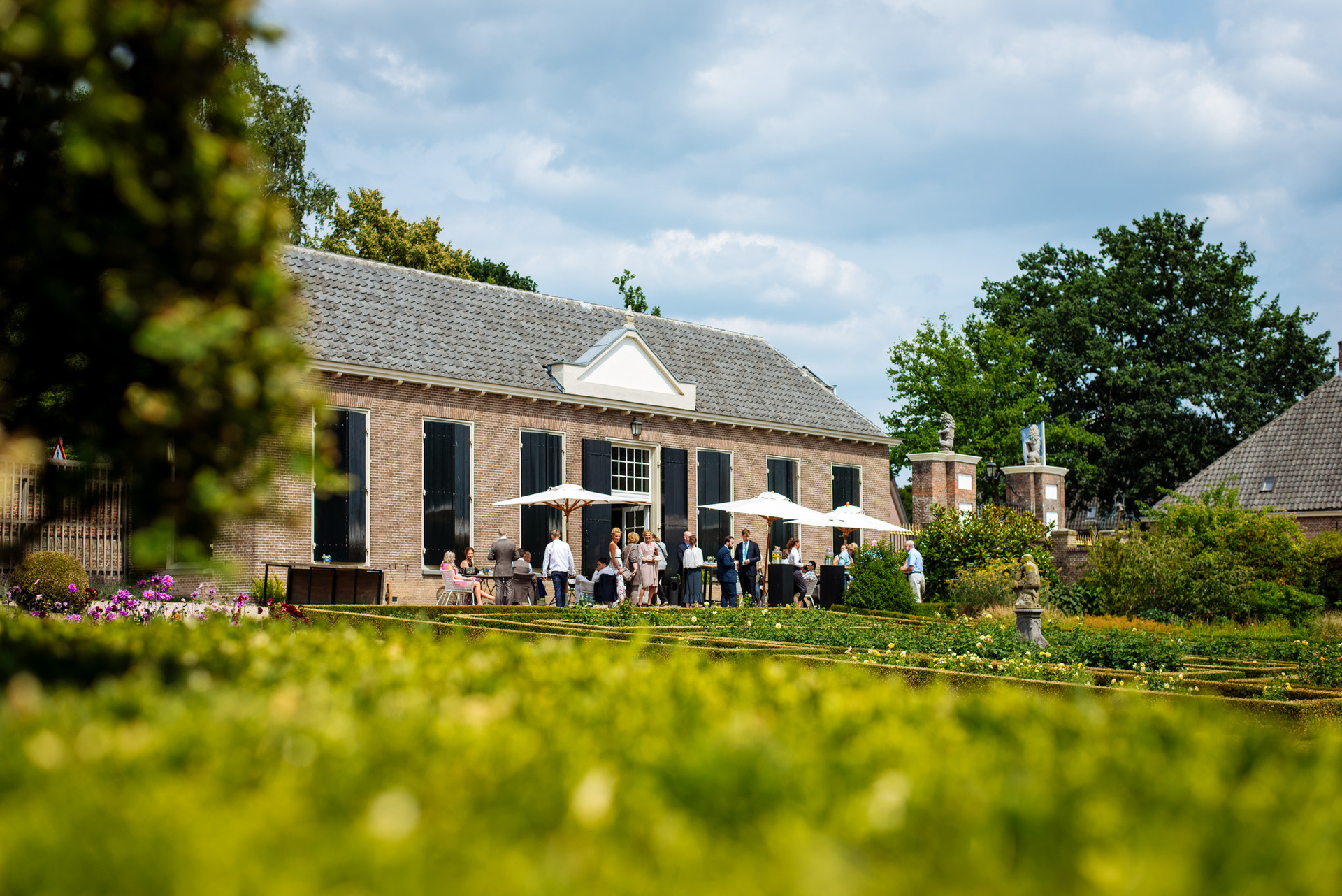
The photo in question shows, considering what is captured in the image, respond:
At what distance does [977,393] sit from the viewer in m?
49.4

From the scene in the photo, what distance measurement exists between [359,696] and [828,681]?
1624 mm

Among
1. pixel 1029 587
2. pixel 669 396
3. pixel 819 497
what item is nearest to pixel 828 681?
pixel 1029 587

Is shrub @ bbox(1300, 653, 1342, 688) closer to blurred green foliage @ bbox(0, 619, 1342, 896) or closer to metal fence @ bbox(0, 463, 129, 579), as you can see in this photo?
blurred green foliage @ bbox(0, 619, 1342, 896)

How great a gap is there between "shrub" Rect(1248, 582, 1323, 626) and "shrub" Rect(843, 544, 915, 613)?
6095 mm

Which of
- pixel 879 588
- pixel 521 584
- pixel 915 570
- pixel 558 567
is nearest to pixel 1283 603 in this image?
pixel 915 570

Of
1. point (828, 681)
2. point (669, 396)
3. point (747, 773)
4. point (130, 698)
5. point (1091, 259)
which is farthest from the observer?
point (1091, 259)

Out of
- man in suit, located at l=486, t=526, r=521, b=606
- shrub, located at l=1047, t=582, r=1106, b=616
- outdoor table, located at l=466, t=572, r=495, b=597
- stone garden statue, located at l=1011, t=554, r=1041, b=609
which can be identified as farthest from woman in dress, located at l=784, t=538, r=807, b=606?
stone garden statue, located at l=1011, t=554, r=1041, b=609

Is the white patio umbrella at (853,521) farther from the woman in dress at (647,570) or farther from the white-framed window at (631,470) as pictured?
the woman in dress at (647,570)

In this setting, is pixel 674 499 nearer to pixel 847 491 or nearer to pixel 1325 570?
pixel 847 491

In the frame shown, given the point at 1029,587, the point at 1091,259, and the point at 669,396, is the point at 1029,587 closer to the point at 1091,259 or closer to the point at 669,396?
the point at 669,396

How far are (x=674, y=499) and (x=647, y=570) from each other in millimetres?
5034

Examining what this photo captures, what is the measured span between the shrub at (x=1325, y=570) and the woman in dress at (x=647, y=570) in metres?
13.1

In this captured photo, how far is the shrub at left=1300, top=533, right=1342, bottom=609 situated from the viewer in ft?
77.9

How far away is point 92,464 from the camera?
347 centimetres
